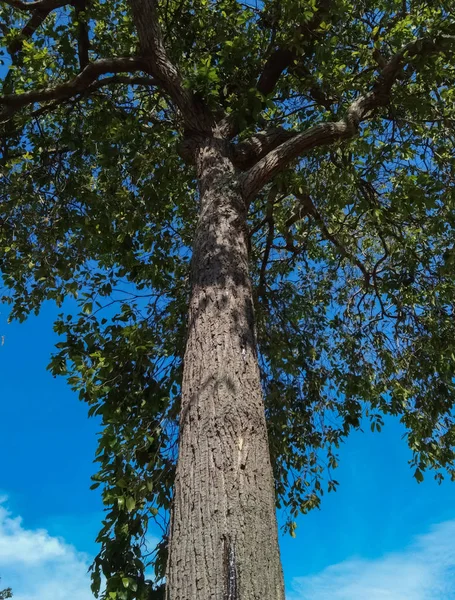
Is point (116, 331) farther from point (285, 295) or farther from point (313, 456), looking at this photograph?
point (313, 456)

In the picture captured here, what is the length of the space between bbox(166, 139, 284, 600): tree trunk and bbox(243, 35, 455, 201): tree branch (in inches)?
29.8

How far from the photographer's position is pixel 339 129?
15.6 ft

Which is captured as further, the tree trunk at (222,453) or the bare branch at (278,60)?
the bare branch at (278,60)

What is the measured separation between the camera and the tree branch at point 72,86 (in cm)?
503

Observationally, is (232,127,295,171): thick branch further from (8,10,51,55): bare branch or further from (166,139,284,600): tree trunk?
(8,10,51,55): bare branch

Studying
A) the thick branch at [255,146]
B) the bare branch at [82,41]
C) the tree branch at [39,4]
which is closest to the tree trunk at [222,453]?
the thick branch at [255,146]

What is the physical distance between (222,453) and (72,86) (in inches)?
165

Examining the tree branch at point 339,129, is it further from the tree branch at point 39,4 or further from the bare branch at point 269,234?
the tree branch at point 39,4

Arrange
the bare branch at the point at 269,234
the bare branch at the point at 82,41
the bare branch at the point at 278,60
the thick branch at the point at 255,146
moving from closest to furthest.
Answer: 1. the thick branch at the point at 255,146
2. the bare branch at the point at 278,60
3. the bare branch at the point at 82,41
4. the bare branch at the point at 269,234

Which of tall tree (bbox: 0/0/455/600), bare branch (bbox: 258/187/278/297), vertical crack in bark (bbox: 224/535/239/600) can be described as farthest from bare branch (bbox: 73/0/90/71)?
vertical crack in bark (bbox: 224/535/239/600)

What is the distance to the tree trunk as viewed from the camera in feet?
7.16

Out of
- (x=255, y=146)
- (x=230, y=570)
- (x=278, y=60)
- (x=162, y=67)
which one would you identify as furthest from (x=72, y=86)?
(x=230, y=570)

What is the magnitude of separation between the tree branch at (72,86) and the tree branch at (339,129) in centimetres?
193

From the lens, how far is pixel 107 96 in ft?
21.9
